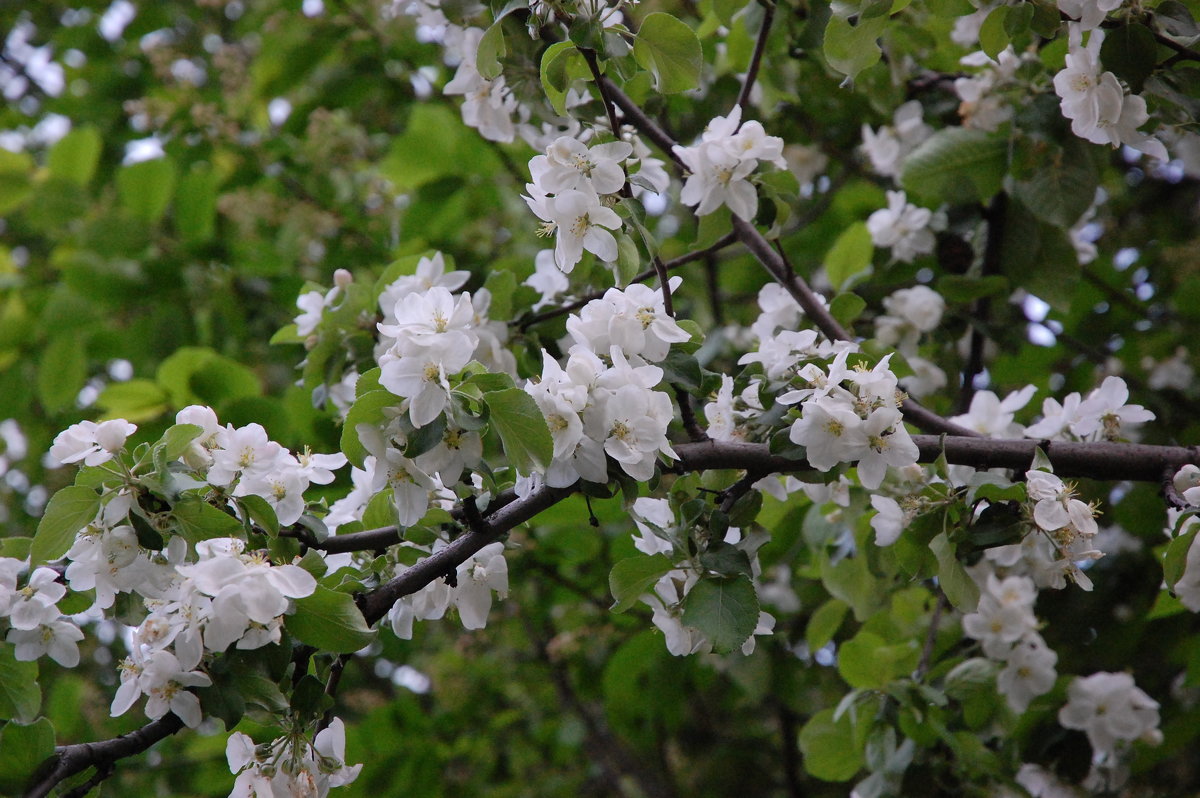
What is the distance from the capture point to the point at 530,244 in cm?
292

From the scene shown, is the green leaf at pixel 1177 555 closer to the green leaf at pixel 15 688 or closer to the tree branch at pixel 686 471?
the tree branch at pixel 686 471

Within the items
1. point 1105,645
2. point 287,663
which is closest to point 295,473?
point 287,663

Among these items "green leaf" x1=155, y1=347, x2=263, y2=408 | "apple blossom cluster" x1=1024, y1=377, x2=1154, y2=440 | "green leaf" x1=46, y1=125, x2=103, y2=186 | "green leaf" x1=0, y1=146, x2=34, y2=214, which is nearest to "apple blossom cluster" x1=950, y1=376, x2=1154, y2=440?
"apple blossom cluster" x1=1024, y1=377, x2=1154, y2=440

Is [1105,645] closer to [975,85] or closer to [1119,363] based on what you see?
[1119,363]

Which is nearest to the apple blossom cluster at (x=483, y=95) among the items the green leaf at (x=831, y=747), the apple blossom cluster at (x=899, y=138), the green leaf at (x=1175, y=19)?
the green leaf at (x=1175, y=19)

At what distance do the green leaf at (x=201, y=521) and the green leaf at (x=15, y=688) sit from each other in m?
0.33

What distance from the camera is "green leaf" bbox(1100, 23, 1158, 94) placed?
1.27 m

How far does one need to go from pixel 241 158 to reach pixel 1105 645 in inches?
100

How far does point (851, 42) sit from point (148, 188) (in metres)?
1.96

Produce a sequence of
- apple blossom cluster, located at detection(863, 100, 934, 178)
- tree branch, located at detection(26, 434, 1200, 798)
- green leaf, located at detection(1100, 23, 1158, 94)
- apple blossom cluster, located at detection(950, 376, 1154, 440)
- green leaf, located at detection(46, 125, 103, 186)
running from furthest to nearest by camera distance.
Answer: green leaf, located at detection(46, 125, 103, 186) → apple blossom cluster, located at detection(863, 100, 934, 178) → apple blossom cluster, located at detection(950, 376, 1154, 440) → green leaf, located at detection(1100, 23, 1158, 94) → tree branch, located at detection(26, 434, 1200, 798)

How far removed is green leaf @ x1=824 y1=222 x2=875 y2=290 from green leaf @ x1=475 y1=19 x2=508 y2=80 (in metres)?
0.89

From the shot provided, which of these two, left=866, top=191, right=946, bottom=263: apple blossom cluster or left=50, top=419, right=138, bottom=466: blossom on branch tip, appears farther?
left=866, top=191, right=946, bottom=263: apple blossom cluster

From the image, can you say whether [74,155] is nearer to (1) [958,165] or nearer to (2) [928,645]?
(1) [958,165]

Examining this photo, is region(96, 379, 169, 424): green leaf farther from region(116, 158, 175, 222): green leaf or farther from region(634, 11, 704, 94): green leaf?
region(634, 11, 704, 94): green leaf
